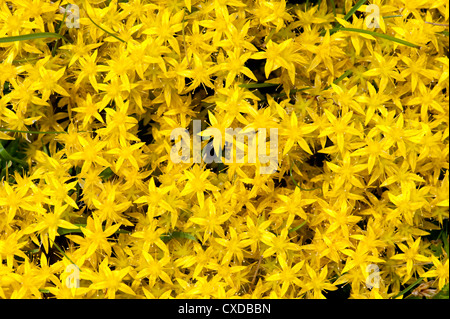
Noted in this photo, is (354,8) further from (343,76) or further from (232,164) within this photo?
(232,164)

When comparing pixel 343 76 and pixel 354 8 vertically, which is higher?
pixel 354 8

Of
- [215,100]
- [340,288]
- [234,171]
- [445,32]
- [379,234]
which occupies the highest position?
[445,32]

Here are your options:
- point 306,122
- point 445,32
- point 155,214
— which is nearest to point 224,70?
point 306,122

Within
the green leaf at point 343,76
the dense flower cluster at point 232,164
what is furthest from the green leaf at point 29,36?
the green leaf at point 343,76

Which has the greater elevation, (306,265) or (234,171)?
(234,171)

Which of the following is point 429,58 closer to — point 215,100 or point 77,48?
point 215,100

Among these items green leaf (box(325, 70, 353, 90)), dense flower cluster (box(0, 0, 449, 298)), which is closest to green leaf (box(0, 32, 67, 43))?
dense flower cluster (box(0, 0, 449, 298))

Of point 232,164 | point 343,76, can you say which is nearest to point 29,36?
point 232,164

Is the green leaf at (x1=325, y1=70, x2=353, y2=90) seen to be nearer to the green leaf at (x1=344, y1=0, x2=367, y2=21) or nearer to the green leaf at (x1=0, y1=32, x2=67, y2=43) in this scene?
the green leaf at (x1=344, y1=0, x2=367, y2=21)
